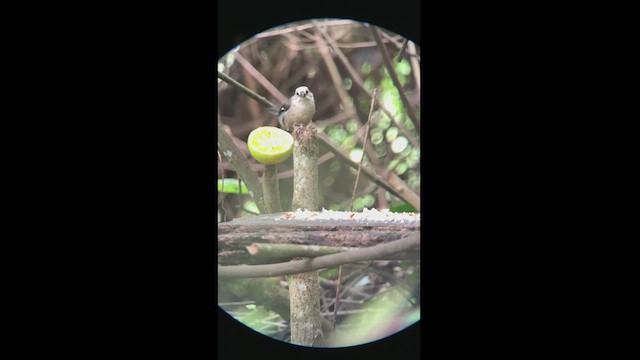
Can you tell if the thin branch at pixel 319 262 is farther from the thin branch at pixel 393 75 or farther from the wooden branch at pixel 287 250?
the thin branch at pixel 393 75

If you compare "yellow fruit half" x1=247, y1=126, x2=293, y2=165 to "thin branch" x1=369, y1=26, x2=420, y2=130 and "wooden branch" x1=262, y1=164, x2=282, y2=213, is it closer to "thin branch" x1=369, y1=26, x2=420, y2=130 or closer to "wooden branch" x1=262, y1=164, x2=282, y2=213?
"wooden branch" x1=262, y1=164, x2=282, y2=213

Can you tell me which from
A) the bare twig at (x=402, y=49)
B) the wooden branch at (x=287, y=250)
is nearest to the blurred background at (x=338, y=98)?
the bare twig at (x=402, y=49)

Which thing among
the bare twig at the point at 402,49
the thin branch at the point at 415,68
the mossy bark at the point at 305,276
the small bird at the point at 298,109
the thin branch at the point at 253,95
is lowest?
the mossy bark at the point at 305,276

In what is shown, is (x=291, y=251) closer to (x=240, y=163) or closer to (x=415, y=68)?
(x=240, y=163)

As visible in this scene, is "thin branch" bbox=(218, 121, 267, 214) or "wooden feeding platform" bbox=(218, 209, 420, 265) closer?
"wooden feeding platform" bbox=(218, 209, 420, 265)

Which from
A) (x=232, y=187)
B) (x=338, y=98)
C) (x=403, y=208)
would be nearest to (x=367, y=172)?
(x=403, y=208)

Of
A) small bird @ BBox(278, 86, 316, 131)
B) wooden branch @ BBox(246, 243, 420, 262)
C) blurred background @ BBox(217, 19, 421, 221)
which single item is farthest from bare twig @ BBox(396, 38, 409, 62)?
wooden branch @ BBox(246, 243, 420, 262)

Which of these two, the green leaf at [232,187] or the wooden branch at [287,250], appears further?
the green leaf at [232,187]
